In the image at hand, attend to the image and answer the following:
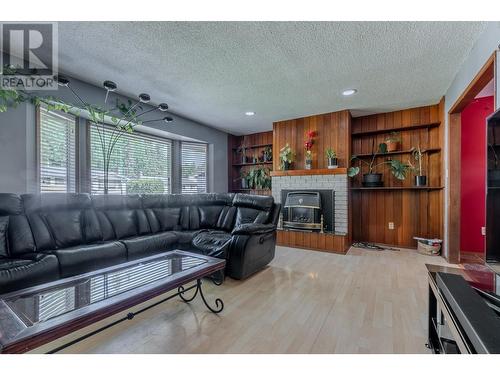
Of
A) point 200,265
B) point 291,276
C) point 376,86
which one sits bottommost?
point 291,276

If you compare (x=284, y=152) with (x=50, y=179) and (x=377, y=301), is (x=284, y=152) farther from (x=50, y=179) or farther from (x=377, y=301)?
(x=50, y=179)

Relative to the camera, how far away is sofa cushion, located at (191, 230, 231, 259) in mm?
2506

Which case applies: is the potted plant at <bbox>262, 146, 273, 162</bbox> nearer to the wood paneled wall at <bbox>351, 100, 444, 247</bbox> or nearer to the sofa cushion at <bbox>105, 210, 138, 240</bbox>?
the wood paneled wall at <bbox>351, 100, 444, 247</bbox>

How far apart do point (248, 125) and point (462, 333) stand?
459 centimetres

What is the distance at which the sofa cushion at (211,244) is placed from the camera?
8.22ft

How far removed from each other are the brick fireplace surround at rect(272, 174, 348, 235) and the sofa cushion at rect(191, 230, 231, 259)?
2021 millimetres

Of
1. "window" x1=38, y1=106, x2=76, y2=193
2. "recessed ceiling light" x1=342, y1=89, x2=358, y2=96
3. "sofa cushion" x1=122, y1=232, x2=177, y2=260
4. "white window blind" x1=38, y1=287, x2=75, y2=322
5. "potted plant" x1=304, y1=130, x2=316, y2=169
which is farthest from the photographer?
"potted plant" x1=304, y1=130, x2=316, y2=169

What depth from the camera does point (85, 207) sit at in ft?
8.53

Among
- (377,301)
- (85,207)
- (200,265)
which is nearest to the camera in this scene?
(200,265)

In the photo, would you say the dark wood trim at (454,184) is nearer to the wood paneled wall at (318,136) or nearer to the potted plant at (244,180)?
the wood paneled wall at (318,136)

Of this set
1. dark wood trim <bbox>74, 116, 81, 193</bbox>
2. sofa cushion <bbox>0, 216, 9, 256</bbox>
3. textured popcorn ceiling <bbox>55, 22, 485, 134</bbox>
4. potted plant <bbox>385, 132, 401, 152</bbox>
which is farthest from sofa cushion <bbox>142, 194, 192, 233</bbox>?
potted plant <bbox>385, 132, 401, 152</bbox>

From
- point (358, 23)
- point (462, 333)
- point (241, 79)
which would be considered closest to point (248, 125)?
point (241, 79)

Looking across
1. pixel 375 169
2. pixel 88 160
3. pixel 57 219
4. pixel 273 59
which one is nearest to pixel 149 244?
pixel 57 219

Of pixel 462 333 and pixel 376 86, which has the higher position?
pixel 376 86
